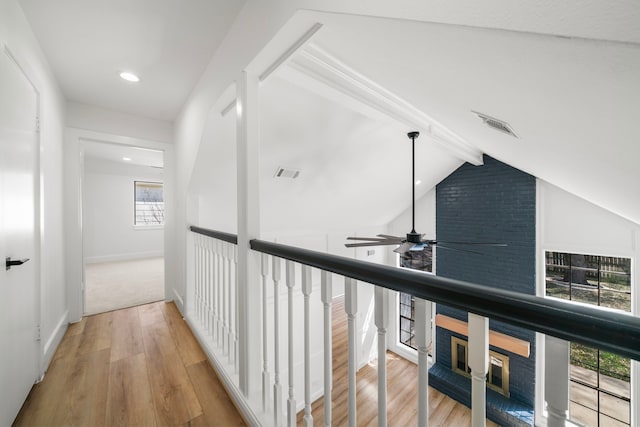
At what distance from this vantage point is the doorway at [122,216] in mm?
4844

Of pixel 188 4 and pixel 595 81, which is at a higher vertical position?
pixel 188 4

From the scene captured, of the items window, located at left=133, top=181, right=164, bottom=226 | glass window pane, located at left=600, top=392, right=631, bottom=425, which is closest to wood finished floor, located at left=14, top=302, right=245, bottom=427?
glass window pane, located at left=600, top=392, right=631, bottom=425

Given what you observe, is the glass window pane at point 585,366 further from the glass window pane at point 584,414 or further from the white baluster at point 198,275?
the white baluster at point 198,275

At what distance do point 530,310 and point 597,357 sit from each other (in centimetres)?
496

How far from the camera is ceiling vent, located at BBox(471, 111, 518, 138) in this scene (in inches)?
58.0

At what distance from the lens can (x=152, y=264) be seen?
19.3 ft

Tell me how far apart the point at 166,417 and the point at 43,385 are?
1.01m

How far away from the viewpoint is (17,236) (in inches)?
56.7

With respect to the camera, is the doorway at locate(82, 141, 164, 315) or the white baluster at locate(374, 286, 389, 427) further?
the doorway at locate(82, 141, 164, 315)

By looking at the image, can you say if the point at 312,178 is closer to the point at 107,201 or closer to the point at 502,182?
the point at 502,182

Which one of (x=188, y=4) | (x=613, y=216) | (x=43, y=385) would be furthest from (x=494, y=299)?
(x=613, y=216)

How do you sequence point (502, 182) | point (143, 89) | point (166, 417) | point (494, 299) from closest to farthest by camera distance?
point (494, 299) < point (166, 417) < point (143, 89) < point (502, 182)

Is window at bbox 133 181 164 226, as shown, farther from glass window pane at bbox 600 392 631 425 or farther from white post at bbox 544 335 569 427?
glass window pane at bbox 600 392 631 425

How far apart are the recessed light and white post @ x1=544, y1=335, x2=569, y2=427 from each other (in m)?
3.03
